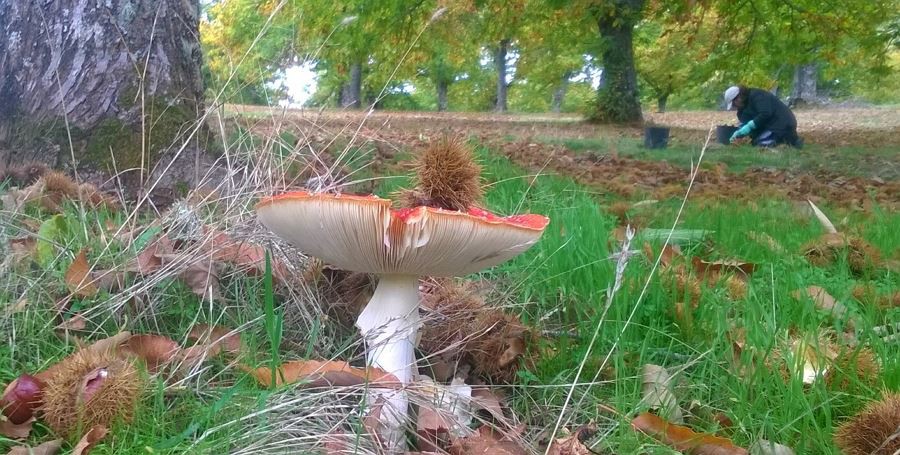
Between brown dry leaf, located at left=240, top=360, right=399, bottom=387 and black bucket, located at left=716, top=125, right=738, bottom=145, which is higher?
brown dry leaf, located at left=240, top=360, right=399, bottom=387

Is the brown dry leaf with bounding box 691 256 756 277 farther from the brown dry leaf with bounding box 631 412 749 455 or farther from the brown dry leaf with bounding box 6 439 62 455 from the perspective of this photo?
the brown dry leaf with bounding box 6 439 62 455

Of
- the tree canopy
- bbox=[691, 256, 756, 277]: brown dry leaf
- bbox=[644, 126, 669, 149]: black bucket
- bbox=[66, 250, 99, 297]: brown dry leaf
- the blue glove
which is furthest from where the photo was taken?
the blue glove

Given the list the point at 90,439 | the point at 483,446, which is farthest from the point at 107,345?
the point at 483,446

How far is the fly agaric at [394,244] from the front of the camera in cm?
130

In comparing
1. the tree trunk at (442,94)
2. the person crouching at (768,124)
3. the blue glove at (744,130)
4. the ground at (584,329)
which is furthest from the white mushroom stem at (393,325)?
the tree trunk at (442,94)

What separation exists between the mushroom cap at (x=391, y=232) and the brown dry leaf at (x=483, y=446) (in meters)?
0.36

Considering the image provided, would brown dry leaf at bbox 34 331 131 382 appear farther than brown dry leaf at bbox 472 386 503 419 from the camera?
No

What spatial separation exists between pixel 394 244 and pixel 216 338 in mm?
623

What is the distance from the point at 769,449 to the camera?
1401 millimetres

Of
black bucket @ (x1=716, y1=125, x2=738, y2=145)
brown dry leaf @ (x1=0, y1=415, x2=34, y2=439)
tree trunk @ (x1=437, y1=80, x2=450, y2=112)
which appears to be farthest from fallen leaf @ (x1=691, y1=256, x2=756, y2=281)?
tree trunk @ (x1=437, y1=80, x2=450, y2=112)

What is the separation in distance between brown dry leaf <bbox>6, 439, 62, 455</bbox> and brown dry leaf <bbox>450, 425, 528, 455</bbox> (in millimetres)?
722

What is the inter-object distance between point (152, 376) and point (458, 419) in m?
0.63

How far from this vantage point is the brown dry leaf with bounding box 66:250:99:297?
1796 millimetres

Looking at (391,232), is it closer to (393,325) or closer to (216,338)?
(393,325)
